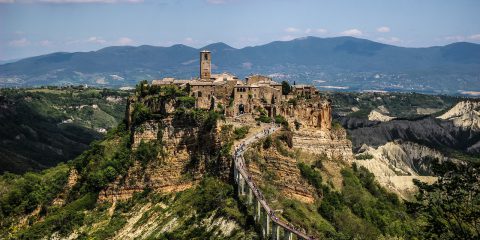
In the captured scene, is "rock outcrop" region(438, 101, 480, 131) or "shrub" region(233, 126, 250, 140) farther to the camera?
"rock outcrop" region(438, 101, 480, 131)

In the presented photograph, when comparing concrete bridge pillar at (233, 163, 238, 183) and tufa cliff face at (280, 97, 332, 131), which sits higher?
tufa cliff face at (280, 97, 332, 131)

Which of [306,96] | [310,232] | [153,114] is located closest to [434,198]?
[310,232]

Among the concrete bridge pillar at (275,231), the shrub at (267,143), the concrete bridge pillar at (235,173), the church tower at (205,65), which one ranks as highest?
the church tower at (205,65)

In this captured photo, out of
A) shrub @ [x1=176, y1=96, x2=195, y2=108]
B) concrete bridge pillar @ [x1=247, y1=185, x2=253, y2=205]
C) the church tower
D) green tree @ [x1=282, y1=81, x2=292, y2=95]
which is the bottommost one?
concrete bridge pillar @ [x1=247, y1=185, x2=253, y2=205]

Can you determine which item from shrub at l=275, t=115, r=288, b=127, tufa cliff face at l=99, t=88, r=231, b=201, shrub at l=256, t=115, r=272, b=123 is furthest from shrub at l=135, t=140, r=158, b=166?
shrub at l=275, t=115, r=288, b=127

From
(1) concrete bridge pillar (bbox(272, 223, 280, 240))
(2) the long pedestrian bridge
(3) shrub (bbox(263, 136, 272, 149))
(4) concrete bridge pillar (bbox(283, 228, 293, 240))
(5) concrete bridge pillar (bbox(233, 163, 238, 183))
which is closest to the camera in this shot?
(4) concrete bridge pillar (bbox(283, 228, 293, 240))

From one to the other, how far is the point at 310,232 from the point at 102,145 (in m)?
28.1

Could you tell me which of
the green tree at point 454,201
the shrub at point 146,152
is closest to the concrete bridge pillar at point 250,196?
the shrub at point 146,152

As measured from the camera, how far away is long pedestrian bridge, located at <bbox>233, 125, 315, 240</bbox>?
40188 mm

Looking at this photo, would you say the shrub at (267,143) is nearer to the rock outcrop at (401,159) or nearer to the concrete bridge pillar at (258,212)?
the concrete bridge pillar at (258,212)

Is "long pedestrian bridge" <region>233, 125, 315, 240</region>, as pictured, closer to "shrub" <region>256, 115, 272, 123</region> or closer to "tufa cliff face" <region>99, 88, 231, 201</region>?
"tufa cliff face" <region>99, 88, 231, 201</region>

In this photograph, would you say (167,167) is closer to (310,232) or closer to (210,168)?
(210,168)

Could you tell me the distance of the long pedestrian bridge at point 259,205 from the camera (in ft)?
132

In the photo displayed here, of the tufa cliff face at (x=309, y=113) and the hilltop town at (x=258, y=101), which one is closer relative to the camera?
the hilltop town at (x=258, y=101)
